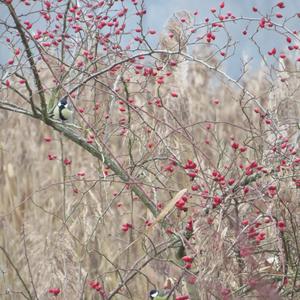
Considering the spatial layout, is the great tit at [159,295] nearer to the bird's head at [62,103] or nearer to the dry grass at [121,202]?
the dry grass at [121,202]

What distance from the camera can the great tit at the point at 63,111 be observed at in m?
3.61

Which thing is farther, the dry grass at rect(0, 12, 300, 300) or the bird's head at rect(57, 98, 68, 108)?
the bird's head at rect(57, 98, 68, 108)

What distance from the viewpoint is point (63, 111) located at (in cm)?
363

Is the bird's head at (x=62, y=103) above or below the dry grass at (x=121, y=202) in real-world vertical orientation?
above

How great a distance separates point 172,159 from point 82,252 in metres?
1.19

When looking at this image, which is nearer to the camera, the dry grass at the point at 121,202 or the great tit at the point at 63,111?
the dry grass at the point at 121,202

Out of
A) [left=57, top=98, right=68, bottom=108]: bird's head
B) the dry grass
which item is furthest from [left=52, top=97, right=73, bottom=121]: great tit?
the dry grass

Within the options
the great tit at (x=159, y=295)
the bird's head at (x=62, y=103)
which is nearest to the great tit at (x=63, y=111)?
the bird's head at (x=62, y=103)

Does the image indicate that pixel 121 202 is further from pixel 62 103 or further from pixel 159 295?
pixel 159 295

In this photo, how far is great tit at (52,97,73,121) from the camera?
3611 mm

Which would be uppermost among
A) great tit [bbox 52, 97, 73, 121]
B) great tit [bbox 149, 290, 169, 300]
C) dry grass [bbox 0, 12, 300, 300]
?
great tit [bbox 52, 97, 73, 121]

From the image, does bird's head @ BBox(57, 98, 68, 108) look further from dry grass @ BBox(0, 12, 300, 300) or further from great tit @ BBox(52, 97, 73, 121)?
dry grass @ BBox(0, 12, 300, 300)

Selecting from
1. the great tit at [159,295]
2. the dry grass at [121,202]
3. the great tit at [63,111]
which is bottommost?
the great tit at [159,295]

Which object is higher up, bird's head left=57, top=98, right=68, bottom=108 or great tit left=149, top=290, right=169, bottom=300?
bird's head left=57, top=98, right=68, bottom=108
